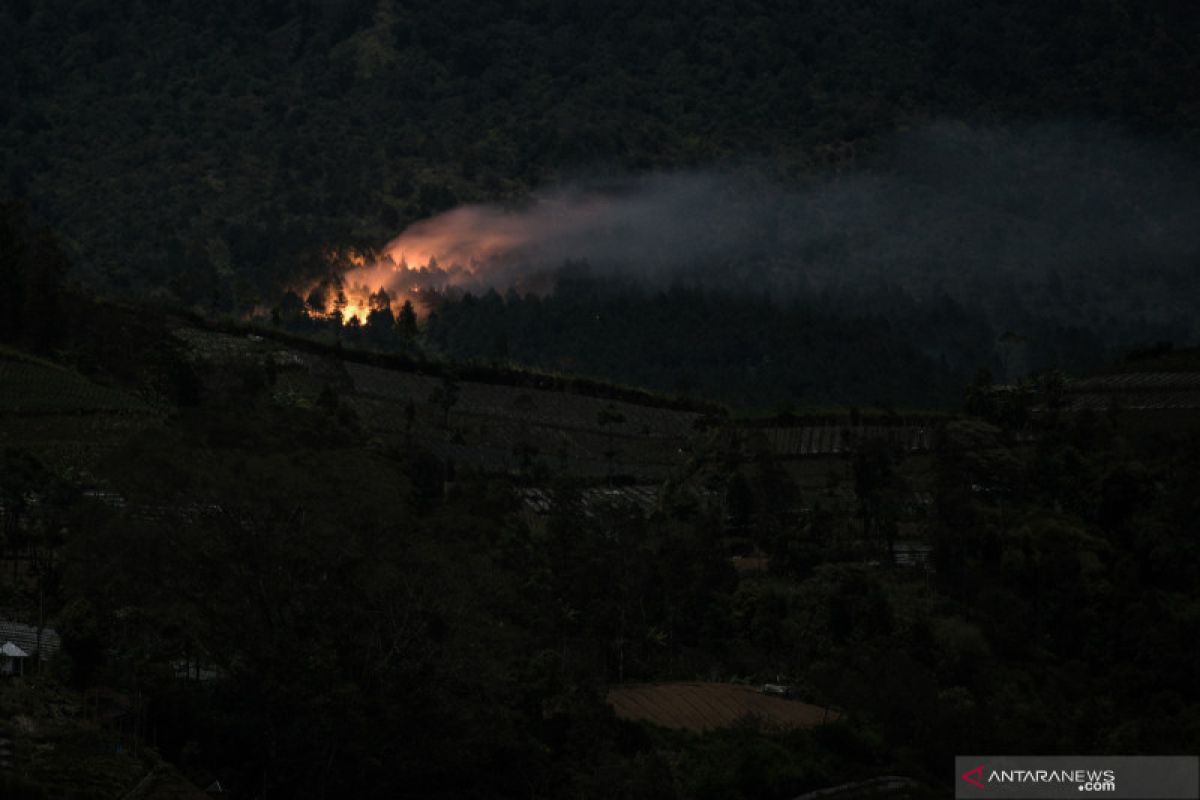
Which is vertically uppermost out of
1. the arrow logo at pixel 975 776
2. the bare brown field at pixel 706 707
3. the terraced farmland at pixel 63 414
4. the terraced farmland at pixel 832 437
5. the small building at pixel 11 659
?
the terraced farmland at pixel 832 437

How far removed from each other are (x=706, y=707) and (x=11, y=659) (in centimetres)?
2734

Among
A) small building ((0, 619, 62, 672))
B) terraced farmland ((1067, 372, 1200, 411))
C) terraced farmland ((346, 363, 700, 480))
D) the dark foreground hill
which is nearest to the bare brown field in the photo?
the dark foreground hill

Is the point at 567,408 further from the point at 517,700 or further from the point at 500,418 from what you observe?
the point at 517,700

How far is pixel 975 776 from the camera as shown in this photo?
62312 mm

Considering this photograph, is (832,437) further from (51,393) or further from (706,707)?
(706,707)

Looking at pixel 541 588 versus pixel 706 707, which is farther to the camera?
pixel 541 588

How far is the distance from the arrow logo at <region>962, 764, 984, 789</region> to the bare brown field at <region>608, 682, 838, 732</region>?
37.9ft

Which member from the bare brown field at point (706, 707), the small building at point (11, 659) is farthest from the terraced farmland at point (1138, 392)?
the small building at point (11, 659)

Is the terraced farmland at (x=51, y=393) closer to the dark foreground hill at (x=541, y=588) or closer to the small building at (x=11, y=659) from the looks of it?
the dark foreground hill at (x=541, y=588)

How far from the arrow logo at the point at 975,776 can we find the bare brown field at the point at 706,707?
37.9ft

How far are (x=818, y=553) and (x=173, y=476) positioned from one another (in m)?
40.2

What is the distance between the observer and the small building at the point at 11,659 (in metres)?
58.4

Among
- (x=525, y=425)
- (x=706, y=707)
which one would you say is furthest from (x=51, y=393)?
(x=525, y=425)

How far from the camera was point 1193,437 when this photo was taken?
339 feet
